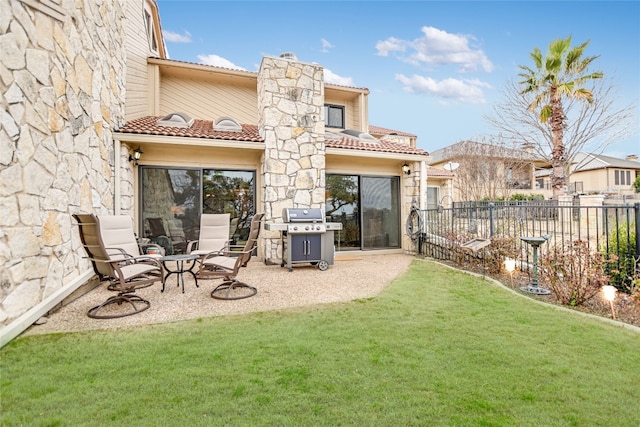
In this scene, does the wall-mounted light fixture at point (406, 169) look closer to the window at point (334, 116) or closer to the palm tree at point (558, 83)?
the window at point (334, 116)

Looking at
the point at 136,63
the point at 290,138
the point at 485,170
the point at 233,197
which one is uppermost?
the point at 136,63

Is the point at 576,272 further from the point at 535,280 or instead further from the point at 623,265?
the point at 623,265

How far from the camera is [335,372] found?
257 centimetres

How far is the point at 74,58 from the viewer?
4887mm

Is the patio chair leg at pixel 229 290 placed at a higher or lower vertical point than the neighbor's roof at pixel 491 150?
lower

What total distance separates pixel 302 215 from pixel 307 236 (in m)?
0.48

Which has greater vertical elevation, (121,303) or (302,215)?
(302,215)

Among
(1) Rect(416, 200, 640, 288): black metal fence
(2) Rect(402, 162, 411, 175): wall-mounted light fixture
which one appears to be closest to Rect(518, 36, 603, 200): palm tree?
(1) Rect(416, 200, 640, 288): black metal fence

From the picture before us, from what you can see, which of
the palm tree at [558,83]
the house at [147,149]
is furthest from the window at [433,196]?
the house at [147,149]

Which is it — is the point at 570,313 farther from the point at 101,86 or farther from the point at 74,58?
the point at 101,86

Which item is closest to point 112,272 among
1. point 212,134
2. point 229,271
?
point 229,271

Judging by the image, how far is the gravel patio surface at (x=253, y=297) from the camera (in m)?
3.87

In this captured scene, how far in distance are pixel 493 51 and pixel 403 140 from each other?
5.43 meters

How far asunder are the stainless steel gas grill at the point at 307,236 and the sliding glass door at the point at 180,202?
5.39 ft
